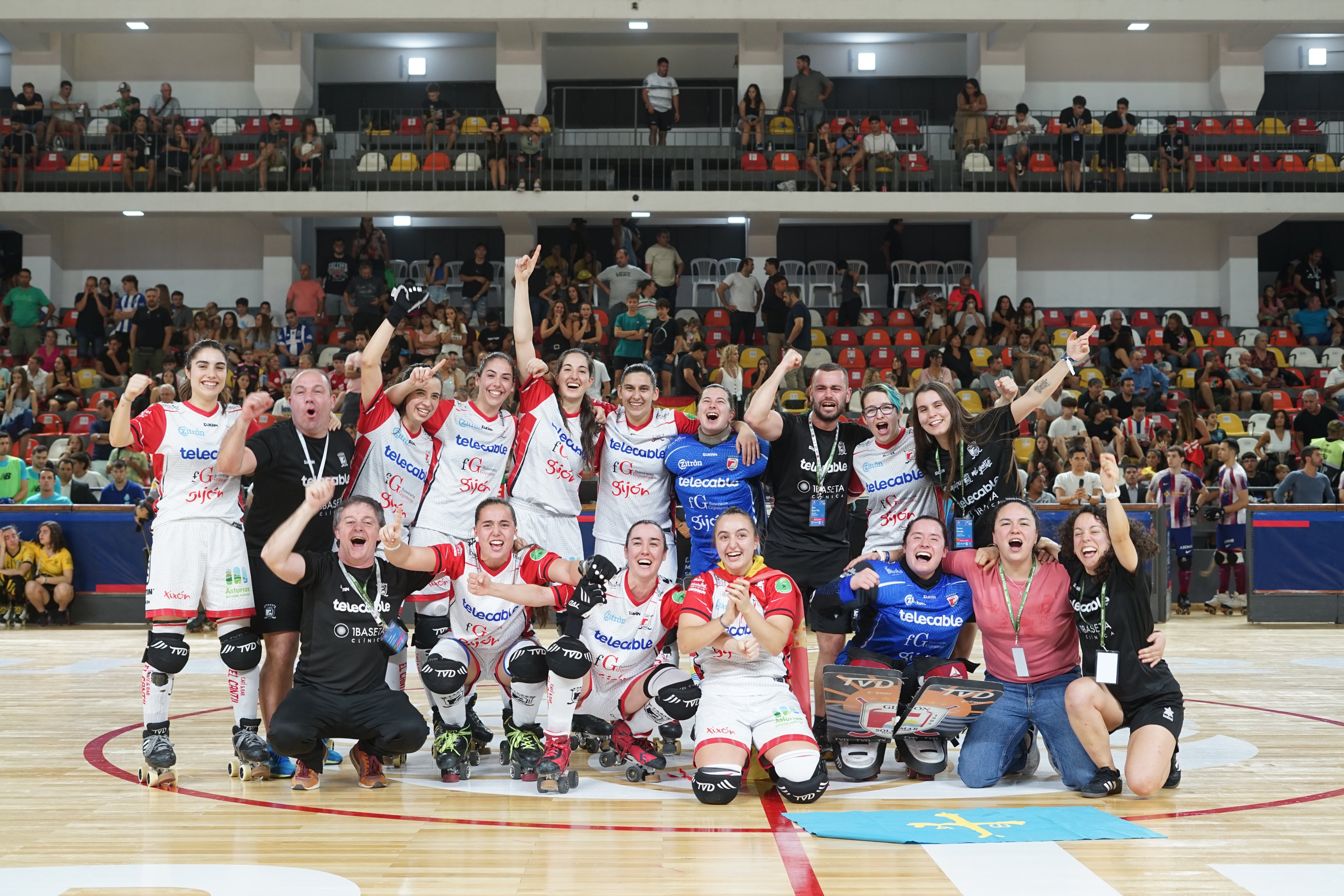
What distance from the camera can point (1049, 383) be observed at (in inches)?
234

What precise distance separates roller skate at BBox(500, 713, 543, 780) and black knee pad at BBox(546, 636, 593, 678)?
33 centimetres

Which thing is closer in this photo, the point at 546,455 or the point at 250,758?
the point at 250,758

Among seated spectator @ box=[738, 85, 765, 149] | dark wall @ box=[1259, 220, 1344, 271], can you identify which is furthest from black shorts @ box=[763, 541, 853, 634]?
dark wall @ box=[1259, 220, 1344, 271]

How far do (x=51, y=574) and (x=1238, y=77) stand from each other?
66.5ft

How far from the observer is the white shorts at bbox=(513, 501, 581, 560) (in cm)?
622

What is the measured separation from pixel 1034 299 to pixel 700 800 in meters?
18.8

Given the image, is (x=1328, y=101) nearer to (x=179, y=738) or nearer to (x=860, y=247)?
(x=860, y=247)

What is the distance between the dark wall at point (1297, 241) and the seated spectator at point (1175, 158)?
3778 mm

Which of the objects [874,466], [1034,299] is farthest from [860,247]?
[874,466]

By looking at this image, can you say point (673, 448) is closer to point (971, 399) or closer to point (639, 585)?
point (639, 585)

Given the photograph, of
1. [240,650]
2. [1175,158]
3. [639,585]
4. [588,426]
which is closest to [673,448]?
[588,426]

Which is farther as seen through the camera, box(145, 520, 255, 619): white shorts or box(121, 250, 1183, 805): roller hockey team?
box(145, 520, 255, 619): white shorts

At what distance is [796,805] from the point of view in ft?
16.3

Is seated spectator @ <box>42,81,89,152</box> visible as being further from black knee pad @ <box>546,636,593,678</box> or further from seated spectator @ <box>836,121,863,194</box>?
black knee pad @ <box>546,636,593,678</box>
